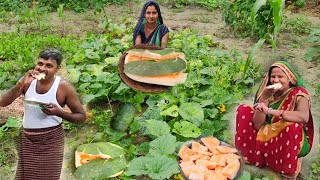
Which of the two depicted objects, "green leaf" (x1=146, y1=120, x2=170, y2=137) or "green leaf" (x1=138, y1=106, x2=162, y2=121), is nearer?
"green leaf" (x1=146, y1=120, x2=170, y2=137)

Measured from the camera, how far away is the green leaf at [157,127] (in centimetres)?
399

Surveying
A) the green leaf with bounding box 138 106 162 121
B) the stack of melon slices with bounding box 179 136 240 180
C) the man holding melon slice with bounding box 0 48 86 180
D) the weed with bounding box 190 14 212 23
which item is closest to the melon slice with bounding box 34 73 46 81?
the man holding melon slice with bounding box 0 48 86 180

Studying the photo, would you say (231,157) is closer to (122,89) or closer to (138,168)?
(138,168)

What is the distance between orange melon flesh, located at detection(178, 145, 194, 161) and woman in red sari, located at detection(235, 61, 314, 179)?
16.2 inches

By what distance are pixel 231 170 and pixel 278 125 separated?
48 centimetres

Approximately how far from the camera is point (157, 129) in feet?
13.2

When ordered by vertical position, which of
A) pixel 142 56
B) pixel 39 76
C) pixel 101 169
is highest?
pixel 39 76

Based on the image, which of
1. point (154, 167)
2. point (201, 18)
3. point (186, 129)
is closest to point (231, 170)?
point (154, 167)

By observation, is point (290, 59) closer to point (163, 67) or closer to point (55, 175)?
point (163, 67)

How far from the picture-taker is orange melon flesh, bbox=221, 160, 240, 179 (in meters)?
3.39

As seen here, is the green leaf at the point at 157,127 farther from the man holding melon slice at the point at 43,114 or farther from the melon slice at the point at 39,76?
the melon slice at the point at 39,76

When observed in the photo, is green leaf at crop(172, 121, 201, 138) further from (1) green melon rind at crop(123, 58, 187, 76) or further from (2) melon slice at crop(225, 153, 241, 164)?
(1) green melon rind at crop(123, 58, 187, 76)

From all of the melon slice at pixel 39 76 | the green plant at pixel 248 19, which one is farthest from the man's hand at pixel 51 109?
the green plant at pixel 248 19

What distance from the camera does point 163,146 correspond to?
3.74 m
